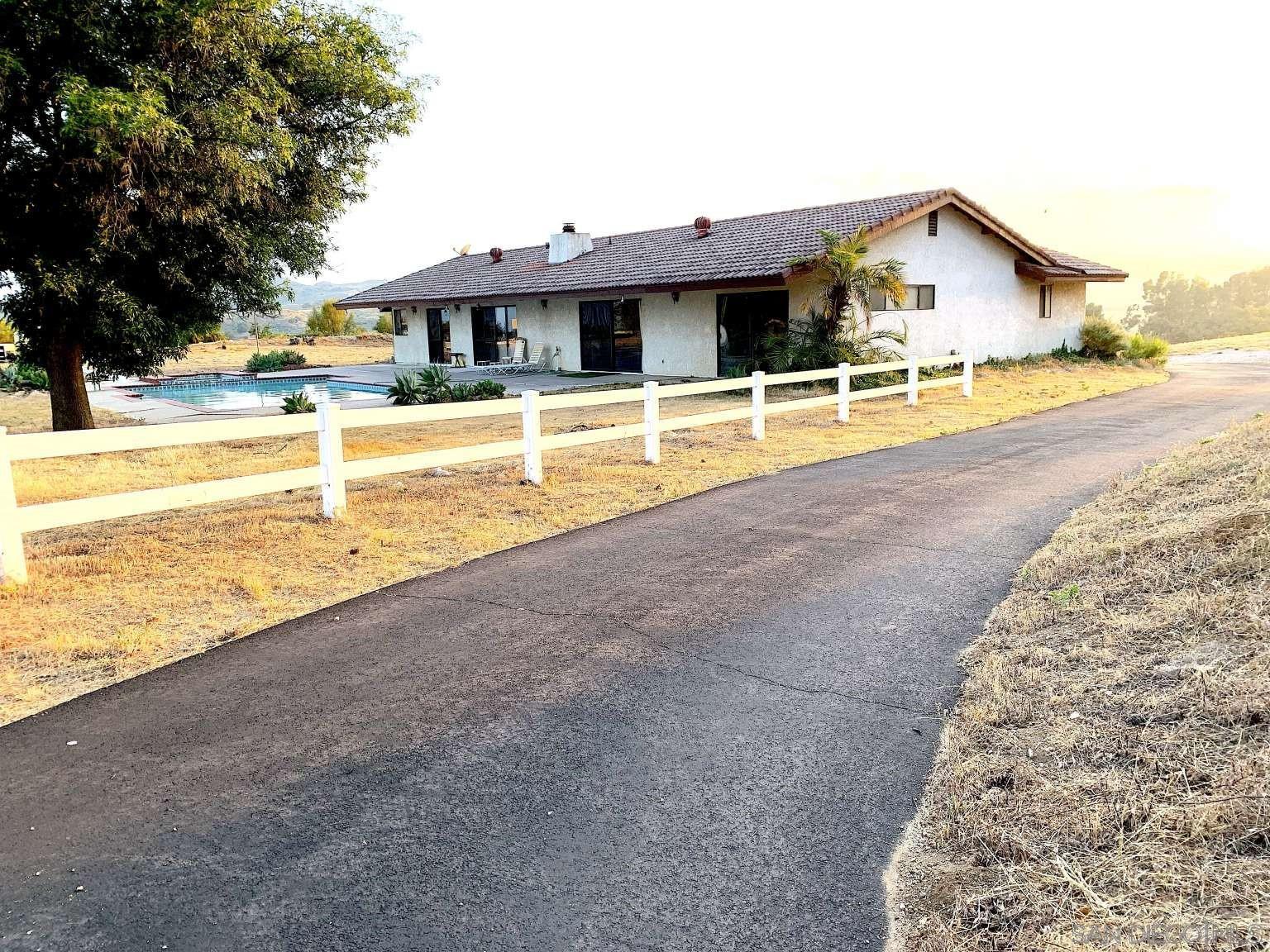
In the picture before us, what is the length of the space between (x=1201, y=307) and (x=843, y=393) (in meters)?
87.2

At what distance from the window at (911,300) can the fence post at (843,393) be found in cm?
854

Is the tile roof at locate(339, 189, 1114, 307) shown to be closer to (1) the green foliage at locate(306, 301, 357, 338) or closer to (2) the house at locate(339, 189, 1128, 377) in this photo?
(2) the house at locate(339, 189, 1128, 377)

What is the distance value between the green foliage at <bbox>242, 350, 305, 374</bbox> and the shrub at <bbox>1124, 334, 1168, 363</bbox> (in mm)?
29784

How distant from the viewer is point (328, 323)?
52.8 metres

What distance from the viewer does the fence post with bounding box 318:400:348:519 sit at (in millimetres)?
8609

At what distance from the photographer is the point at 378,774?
13.4 ft

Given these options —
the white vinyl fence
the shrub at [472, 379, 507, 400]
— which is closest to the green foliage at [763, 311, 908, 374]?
the shrub at [472, 379, 507, 400]

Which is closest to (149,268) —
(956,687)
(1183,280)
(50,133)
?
(50,133)

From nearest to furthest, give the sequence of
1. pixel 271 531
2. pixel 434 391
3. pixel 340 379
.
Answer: pixel 271 531 < pixel 434 391 < pixel 340 379

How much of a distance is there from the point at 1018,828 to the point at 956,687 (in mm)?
1543

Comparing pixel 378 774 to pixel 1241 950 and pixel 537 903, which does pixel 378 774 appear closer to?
pixel 537 903

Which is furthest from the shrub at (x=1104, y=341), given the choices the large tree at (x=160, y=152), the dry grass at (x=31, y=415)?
the dry grass at (x=31, y=415)

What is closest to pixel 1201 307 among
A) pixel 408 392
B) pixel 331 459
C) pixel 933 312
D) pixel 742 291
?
pixel 933 312

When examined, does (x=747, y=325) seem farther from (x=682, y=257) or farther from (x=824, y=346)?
(x=682, y=257)
